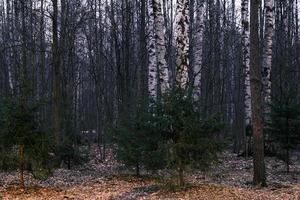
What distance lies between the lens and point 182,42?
13.6 metres

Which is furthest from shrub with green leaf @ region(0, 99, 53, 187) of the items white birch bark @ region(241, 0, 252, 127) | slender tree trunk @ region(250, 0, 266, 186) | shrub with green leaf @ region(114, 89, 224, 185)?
white birch bark @ region(241, 0, 252, 127)

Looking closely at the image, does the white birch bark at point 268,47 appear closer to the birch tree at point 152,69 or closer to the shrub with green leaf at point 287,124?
the shrub with green leaf at point 287,124

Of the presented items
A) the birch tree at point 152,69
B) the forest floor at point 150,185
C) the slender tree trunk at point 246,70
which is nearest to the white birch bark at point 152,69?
the birch tree at point 152,69

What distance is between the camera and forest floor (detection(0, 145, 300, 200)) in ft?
34.0

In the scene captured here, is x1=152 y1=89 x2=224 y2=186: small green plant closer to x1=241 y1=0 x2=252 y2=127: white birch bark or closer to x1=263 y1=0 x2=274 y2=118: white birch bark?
x1=263 y1=0 x2=274 y2=118: white birch bark

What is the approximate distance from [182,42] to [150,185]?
4167mm

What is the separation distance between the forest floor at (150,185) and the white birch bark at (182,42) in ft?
9.43

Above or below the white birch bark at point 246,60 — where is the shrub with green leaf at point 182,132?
below

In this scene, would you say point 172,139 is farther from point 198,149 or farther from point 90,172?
point 90,172

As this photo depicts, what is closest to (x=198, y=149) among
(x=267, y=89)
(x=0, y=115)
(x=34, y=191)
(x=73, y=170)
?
(x=34, y=191)

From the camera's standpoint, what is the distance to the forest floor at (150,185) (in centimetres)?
1036

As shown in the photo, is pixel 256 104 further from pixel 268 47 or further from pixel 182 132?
pixel 268 47

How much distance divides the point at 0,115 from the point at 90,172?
14.5ft

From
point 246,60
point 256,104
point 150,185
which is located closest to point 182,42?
point 256,104
